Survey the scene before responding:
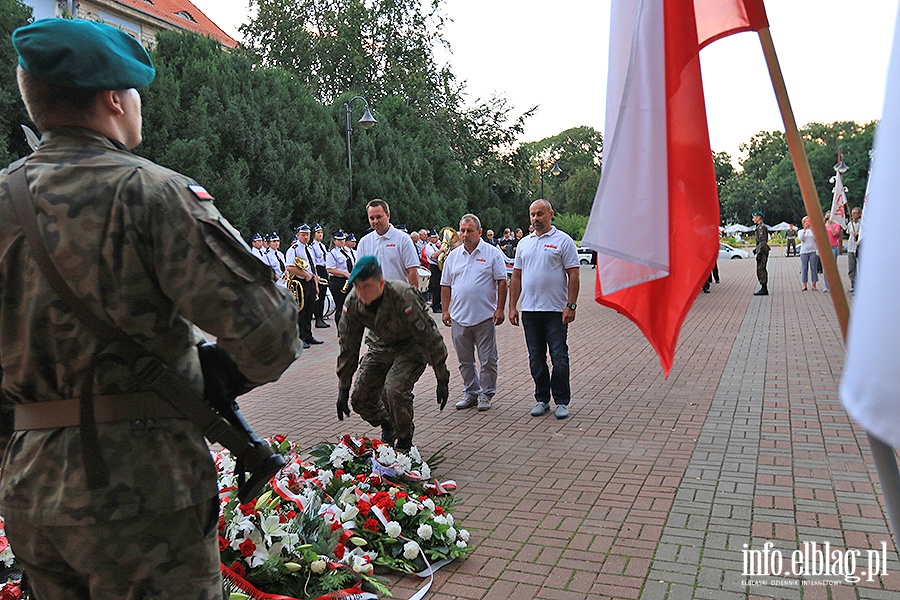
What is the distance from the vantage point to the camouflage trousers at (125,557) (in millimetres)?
1906

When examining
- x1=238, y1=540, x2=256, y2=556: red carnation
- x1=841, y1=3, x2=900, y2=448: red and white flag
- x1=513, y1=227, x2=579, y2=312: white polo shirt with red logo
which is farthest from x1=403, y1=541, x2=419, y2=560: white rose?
x1=513, y1=227, x2=579, y2=312: white polo shirt with red logo

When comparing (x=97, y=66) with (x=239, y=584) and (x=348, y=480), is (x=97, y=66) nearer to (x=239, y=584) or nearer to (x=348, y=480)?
(x=239, y=584)

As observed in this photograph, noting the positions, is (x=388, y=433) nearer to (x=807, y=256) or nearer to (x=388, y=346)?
(x=388, y=346)

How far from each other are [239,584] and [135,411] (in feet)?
5.87

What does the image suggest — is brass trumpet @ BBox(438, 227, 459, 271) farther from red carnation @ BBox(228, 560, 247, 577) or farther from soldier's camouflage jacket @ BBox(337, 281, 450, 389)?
red carnation @ BBox(228, 560, 247, 577)

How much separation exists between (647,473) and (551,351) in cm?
210

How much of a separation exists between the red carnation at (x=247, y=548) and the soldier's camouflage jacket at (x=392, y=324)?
229cm

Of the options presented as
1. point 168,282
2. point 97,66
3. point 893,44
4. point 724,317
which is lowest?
point 724,317

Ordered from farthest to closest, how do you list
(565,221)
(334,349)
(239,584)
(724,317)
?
(565,221), (724,317), (334,349), (239,584)

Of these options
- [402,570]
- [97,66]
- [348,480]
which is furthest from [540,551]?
[97,66]

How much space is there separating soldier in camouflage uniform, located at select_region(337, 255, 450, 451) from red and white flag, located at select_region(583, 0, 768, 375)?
127 inches

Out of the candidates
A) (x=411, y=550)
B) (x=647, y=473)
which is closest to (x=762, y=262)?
(x=647, y=473)

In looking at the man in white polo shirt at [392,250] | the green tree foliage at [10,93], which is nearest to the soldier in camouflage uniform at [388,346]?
the man in white polo shirt at [392,250]

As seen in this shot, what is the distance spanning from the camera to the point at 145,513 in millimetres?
1917
